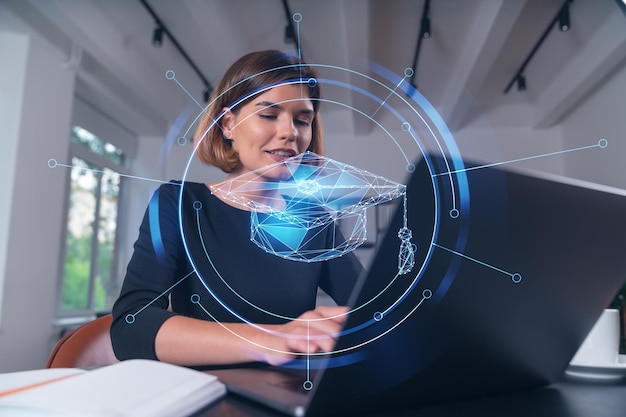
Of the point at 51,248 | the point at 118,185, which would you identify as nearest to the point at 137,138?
the point at 118,185

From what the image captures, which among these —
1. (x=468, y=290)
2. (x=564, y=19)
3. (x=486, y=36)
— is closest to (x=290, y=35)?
(x=486, y=36)

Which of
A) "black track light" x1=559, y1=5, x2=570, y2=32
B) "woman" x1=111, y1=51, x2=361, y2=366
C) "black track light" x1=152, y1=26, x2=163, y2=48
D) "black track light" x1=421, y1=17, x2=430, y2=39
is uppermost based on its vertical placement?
"black track light" x1=559, y1=5, x2=570, y2=32

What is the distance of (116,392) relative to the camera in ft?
1.22

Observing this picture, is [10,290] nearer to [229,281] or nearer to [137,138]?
[137,138]

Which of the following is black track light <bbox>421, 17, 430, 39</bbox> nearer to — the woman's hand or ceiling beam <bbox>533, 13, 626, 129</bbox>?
ceiling beam <bbox>533, 13, 626, 129</bbox>

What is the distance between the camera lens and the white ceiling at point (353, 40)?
5.07 feet

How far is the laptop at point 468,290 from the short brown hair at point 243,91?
491 mm

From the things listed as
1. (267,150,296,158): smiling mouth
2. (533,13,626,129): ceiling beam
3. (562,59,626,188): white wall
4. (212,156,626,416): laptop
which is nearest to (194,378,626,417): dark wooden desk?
(212,156,626,416): laptop

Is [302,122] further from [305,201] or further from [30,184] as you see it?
[30,184]

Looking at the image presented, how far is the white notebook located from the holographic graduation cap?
15.5 inches

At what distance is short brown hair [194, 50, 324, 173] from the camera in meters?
0.79

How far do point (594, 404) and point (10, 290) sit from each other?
4.81ft

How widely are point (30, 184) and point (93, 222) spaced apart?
0.18 meters

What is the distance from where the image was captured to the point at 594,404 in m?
0.42
